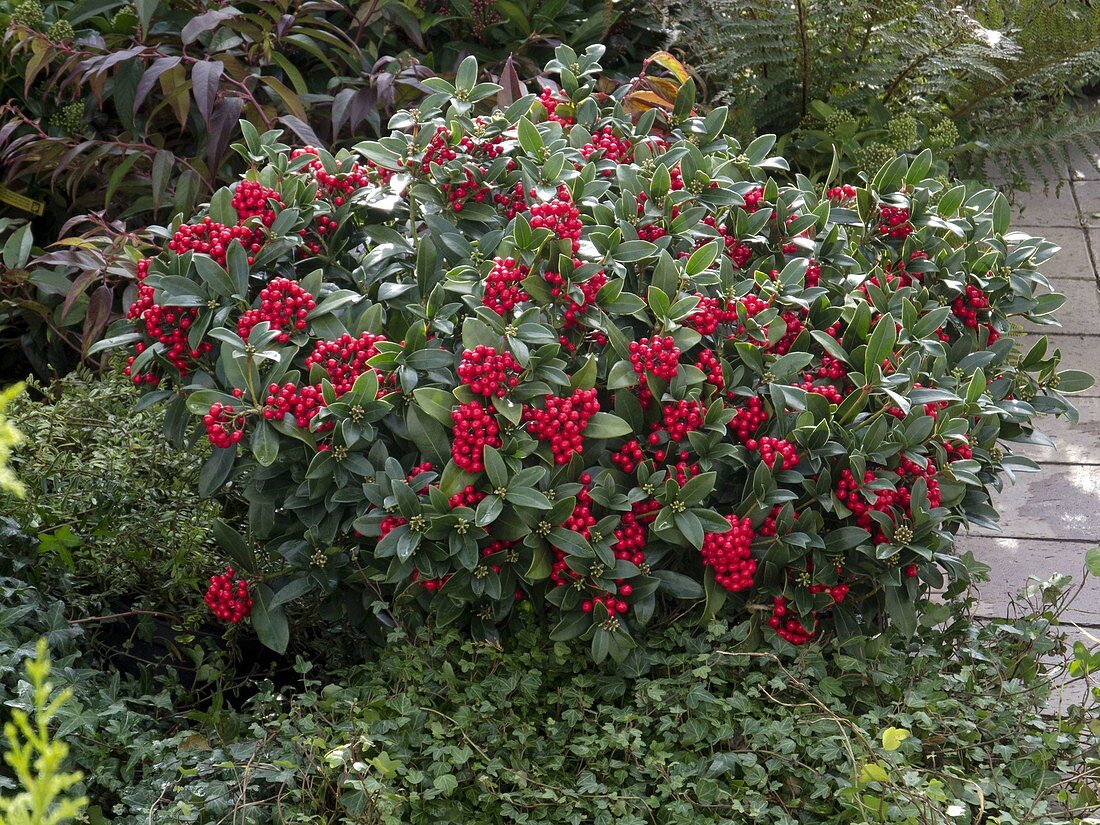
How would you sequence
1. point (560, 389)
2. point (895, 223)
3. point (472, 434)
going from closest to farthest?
point (472, 434)
point (560, 389)
point (895, 223)

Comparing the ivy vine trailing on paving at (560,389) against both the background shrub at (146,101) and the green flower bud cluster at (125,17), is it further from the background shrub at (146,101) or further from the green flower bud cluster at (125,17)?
the green flower bud cluster at (125,17)

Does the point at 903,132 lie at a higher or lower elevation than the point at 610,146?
lower

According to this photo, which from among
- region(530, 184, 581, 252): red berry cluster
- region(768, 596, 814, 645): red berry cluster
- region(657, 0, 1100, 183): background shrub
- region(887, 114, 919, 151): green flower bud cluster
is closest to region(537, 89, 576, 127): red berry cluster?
region(530, 184, 581, 252): red berry cluster

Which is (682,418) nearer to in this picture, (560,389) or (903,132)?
(560,389)

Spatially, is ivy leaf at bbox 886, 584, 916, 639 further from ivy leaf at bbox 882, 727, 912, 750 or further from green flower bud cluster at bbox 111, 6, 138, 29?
green flower bud cluster at bbox 111, 6, 138, 29

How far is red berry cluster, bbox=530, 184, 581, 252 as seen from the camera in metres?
2.10

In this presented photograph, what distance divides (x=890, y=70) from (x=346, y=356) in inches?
121

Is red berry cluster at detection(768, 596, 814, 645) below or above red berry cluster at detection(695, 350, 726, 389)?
below

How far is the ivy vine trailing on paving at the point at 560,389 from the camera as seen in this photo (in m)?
2.00

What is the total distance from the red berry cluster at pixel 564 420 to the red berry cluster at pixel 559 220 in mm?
321

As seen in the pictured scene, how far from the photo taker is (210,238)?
2.23 metres

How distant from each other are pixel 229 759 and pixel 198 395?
684 millimetres

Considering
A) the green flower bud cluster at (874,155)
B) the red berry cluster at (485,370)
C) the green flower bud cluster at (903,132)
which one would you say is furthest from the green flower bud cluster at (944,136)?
the red berry cluster at (485,370)

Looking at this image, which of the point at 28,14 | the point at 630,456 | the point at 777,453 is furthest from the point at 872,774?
the point at 28,14
